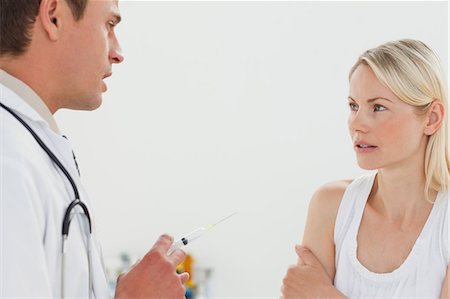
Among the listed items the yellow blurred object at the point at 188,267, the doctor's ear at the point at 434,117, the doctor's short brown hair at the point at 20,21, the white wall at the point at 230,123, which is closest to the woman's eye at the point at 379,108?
the doctor's ear at the point at 434,117

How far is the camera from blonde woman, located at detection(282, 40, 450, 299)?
147 cm

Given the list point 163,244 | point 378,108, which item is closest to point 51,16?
point 163,244

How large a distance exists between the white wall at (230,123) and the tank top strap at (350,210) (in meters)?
1.11

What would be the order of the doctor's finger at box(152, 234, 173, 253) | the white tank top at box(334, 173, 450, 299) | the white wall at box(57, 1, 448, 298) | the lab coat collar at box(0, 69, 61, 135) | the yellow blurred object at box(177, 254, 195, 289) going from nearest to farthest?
the lab coat collar at box(0, 69, 61, 135) < the doctor's finger at box(152, 234, 173, 253) < the white tank top at box(334, 173, 450, 299) < the white wall at box(57, 1, 448, 298) < the yellow blurred object at box(177, 254, 195, 289)

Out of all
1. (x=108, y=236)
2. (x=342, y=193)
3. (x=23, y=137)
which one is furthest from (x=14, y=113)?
(x=108, y=236)

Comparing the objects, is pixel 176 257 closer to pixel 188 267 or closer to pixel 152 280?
pixel 152 280

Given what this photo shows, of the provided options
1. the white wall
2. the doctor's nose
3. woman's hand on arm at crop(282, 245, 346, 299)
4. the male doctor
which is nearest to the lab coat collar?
the male doctor

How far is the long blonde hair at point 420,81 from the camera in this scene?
148 cm

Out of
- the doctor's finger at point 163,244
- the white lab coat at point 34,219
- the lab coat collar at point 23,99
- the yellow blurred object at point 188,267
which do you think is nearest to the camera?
the white lab coat at point 34,219

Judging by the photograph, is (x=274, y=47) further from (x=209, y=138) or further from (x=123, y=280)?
(x=123, y=280)

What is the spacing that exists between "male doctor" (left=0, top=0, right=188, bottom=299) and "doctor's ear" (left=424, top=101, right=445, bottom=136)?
2.38 feet

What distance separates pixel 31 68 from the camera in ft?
3.60

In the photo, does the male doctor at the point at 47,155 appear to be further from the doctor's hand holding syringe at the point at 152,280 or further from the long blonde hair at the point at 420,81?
the long blonde hair at the point at 420,81

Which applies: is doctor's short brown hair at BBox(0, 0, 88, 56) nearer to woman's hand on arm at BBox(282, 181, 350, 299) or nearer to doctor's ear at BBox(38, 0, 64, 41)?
doctor's ear at BBox(38, 0, 64, 41)
